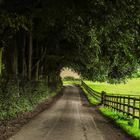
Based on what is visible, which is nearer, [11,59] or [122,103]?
[122,103]

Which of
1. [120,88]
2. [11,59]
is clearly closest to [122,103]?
[11,59]

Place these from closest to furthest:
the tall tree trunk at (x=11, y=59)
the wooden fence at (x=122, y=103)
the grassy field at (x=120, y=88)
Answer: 1. the wooden fence at (x=122, y=103)
2. the tall tree trunk at (x=11, y=59)
3. the grassy field at (x=120, y=88)

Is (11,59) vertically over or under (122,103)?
over

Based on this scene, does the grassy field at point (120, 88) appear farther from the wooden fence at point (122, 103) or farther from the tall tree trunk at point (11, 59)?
the tall tree trunk at point (11, 59)

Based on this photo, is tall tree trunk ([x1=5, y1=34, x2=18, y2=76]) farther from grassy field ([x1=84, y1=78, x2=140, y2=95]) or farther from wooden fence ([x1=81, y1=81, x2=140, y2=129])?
grassy field ([x1=84, y1=78, x2=140, y2=95])

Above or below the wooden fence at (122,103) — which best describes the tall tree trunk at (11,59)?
above

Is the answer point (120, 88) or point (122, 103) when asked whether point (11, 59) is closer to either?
point (122, 103)

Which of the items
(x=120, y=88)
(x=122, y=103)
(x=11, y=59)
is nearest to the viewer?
(x=122, y=103)

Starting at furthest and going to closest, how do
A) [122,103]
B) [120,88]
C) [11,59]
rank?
[120,88]
[11,59]
[122,103]

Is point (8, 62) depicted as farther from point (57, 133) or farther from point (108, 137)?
point (108, 137)

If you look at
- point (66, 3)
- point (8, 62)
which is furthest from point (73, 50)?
point (66, 3)

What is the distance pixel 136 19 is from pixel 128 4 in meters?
0.51

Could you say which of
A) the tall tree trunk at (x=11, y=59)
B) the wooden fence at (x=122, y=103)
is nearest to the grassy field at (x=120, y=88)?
the wooden fence at (x=122, y=103)

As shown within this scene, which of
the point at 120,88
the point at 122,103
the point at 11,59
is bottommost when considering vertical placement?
the point at 120,88
